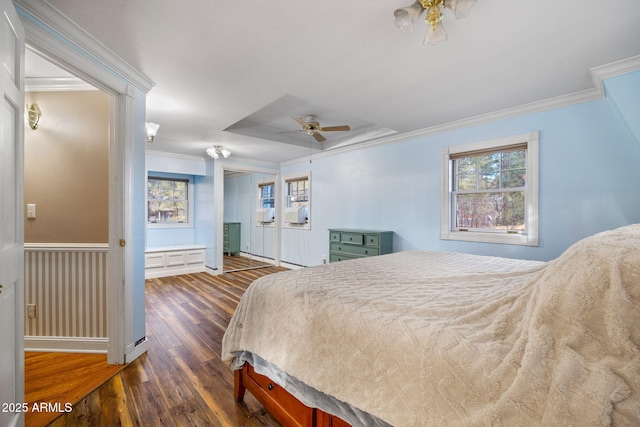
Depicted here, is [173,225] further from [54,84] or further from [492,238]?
[492,238]

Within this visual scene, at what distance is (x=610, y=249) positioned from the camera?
2.27 ft

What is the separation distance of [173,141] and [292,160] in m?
2.28

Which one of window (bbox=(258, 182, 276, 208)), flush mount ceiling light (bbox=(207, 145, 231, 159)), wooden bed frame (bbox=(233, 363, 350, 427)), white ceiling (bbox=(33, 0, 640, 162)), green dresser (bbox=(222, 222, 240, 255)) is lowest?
wooden bed frame (bbox=(233, 363, 350, 427))

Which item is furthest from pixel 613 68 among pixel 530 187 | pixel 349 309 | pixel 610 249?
pixel 349 309

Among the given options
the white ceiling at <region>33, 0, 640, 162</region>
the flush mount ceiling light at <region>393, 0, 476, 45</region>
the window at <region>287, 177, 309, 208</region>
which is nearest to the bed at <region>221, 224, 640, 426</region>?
the flush mount ceiling light at <region>393, 0, 476, 45</region>

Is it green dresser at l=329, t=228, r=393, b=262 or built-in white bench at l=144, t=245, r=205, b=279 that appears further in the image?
built-in white bench at l=144, t=245, r=205, b=279

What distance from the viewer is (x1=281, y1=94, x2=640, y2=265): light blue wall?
245cm

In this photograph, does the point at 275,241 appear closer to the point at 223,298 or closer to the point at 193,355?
the point at 223,298

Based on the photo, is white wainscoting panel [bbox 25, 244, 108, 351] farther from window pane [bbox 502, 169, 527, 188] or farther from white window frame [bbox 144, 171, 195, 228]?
window pane [bbox 502, 169, 527, 188]

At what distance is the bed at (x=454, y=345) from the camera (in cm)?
62

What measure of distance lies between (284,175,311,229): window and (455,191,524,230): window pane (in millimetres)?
2935

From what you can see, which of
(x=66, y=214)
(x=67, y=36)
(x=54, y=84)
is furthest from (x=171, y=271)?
(x=67, y=36)

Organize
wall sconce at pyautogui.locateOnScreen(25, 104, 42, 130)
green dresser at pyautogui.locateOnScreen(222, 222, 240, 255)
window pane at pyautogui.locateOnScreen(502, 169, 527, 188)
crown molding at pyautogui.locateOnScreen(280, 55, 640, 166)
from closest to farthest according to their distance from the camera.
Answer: crown molding at pyautogui.locateOnScreen(280, 55, 640, 166) < wall sconce at pyautogui.locateOnScreen(25, 104, 42, 130) < window pane at pyautogui.locateOnScreen(502, 169, 527, 188) < green dresser at pyautogui.locateOnScreen(222, 222, 240, 255)

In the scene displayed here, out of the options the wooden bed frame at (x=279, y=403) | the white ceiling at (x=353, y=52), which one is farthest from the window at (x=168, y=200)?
the wooden bed frame at (x=279, y=403)
